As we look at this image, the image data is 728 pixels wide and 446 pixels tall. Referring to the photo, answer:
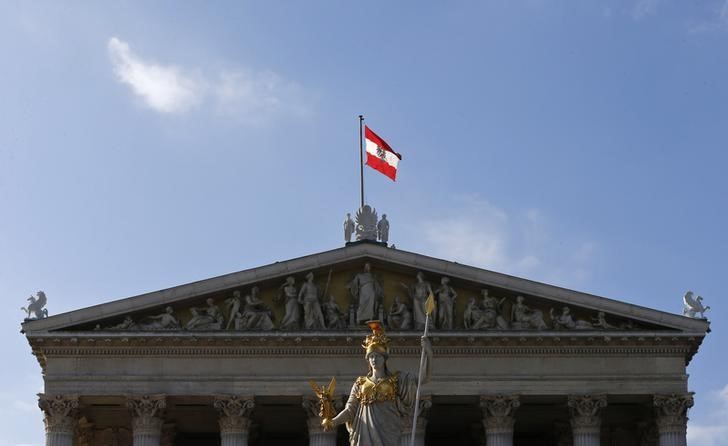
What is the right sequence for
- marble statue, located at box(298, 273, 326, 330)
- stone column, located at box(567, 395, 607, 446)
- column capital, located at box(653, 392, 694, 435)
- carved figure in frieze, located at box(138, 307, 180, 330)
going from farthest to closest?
carved figure in frieze, located at box(138, 307, 180, 330), marble statue, located at box(298, 273, 326, 330), column capital, located at box(653, 392, 694, 435), stone column, located at box(567, 395, 607, 446)

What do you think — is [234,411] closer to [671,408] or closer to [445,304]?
[445,304]

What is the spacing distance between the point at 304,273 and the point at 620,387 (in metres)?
10.2

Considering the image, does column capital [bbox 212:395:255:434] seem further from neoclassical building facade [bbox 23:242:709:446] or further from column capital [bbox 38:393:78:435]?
column capital [bbox 38:393:78:435]

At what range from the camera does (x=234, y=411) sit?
46406 millimetres

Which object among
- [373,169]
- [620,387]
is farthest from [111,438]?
[620,387]

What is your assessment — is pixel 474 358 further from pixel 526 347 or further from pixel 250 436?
Result: pixel 250 436

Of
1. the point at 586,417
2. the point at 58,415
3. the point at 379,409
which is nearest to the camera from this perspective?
the point at 379,409

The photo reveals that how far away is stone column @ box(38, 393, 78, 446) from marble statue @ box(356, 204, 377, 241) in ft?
33.0

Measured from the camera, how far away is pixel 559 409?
49.1 meters

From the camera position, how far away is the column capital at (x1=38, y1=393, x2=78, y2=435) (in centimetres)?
4625

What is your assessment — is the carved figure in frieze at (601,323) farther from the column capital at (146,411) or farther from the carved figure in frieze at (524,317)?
the column capital at (146,411)

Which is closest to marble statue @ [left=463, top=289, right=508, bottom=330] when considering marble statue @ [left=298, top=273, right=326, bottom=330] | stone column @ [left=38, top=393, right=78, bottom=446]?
marble statue @ [left=298, top=273, right=326, bottom=330]

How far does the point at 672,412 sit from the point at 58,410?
18308 mm

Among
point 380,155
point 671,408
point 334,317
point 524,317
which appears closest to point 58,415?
point 334,317
